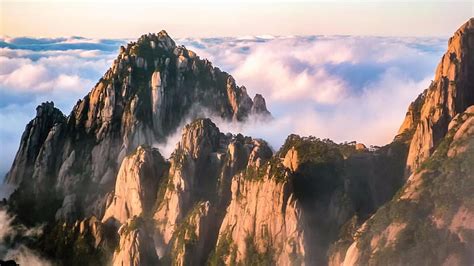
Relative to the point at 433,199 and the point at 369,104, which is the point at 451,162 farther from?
the point at 369,104

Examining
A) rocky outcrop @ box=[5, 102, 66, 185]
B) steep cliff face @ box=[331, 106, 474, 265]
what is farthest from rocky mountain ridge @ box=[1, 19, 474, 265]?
rocky outcrop @ box=[5, 102, 66, 185]

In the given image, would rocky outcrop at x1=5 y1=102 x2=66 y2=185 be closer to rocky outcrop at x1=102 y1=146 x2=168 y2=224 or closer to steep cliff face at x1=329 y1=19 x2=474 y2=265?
rocky outcrop at x1=102 y1=146 x2=168 y2=224

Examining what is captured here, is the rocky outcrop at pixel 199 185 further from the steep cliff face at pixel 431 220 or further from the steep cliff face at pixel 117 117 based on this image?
the steep cliff face at pixel 117 117

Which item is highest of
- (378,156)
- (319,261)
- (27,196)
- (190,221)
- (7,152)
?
(7,152)

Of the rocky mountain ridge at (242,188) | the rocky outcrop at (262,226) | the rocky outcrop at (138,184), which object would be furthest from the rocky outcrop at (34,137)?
the rocky outcrop at (262,226)

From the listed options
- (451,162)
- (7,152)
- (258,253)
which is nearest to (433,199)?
(451,162)
